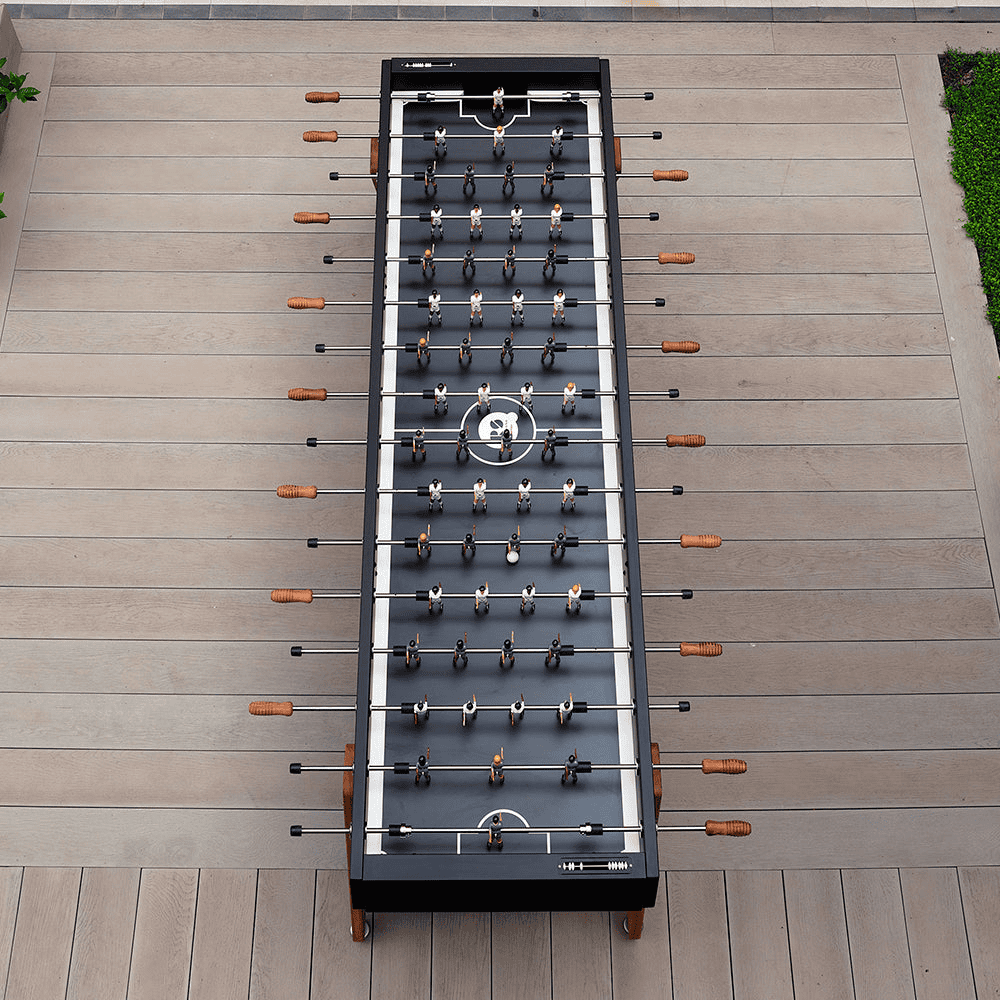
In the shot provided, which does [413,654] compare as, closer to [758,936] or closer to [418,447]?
[418,447]

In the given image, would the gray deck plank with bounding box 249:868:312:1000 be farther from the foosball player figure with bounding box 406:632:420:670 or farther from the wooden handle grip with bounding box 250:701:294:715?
the foosball player figure with bounding box 406:632:420:670

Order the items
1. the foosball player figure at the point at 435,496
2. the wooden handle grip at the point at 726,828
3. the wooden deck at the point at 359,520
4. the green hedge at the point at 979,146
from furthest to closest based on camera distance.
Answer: the green hedge at the point at 979,146
the wooden deck at the point at 359,520
the foosball player figure at the point at 435,496
the wooden handle grip at the point at 726,828

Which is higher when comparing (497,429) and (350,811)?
(497,429)

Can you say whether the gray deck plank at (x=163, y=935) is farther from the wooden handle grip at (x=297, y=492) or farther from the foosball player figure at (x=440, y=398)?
the foosball player figure at (x=440, y=398)


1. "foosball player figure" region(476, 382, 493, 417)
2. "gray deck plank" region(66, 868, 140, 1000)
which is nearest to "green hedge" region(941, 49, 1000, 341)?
"foosball player figure" region(476, 382, 493, 417)

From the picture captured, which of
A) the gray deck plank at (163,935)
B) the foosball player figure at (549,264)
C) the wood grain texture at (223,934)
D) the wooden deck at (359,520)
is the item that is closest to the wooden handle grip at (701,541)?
the wooden deck at (359,520)

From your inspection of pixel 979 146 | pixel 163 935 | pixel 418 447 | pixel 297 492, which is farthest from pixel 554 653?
pixel 979 146
